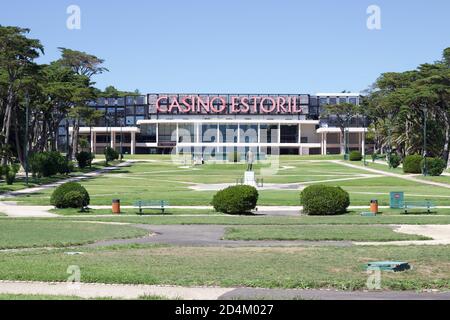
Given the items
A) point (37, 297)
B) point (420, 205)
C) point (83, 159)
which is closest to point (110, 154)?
point (83, 159)

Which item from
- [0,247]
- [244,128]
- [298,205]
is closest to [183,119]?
[244,128]

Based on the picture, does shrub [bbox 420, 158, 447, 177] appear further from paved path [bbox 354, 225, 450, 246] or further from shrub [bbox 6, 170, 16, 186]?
paved path [bbox 354, 225, 450, 246]

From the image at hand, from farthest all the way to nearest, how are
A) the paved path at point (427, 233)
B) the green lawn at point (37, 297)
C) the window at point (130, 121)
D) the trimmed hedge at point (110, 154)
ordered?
the window at point (130, 121), the trimmed hedge at point (110, 154), the paved path at point (427, 233), the green lawn at point (37, 297)

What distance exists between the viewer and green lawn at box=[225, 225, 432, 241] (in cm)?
2433

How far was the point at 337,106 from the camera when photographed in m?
139

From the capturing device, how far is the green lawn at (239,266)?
15.2m

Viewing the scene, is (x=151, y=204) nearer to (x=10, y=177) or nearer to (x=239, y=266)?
(x=239, y=266)

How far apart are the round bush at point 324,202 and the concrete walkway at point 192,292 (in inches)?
809

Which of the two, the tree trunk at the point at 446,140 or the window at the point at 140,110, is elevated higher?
the window at the point at 140,110

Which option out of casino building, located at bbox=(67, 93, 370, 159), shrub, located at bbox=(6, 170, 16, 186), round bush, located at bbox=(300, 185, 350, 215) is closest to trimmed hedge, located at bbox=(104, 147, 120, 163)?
casino building, located at bbox=(67, 93, 370, 159)

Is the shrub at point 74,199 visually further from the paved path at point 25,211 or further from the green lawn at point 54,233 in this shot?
the green lawn at point 54,233

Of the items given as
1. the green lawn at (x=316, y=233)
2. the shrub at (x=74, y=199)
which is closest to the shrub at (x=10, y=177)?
the shrub at (x=74, y=199)

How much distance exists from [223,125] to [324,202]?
130 m

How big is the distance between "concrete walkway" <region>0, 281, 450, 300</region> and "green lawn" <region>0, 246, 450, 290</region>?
447mm
